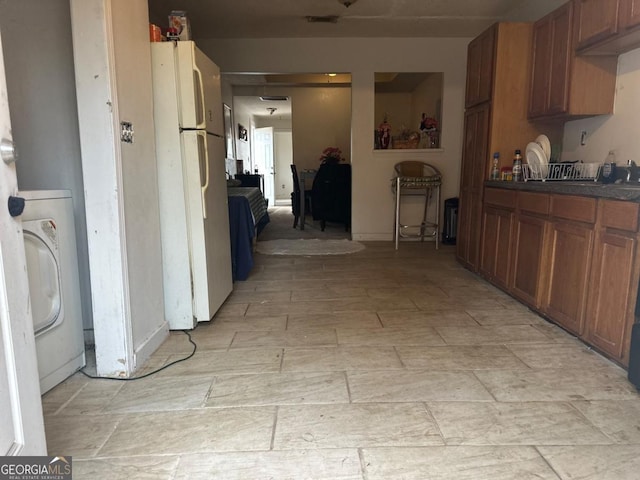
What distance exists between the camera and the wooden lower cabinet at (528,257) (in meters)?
2.67

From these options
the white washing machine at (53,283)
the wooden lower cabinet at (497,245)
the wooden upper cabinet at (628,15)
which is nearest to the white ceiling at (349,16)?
the wooden upper cabinet at (628,15)

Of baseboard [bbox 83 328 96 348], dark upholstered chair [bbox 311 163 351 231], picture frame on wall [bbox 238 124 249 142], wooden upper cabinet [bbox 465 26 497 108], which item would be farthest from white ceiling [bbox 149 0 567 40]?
picture frame on wall [bbox 238 124 249 142]

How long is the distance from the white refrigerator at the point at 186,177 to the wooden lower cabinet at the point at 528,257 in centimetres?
219

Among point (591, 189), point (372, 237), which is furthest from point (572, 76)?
point (372, 237)

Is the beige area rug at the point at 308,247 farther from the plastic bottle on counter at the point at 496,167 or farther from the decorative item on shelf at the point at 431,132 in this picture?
the plastic bottle on counter at the point at 496,167

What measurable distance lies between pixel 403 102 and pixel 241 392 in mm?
6625

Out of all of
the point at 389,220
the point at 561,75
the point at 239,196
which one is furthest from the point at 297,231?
the point at 561,75

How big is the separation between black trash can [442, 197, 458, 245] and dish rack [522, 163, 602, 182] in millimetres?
2070

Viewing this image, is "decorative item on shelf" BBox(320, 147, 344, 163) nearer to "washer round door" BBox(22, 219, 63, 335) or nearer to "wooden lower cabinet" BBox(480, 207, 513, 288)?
"wooden lower cabinet" BBox(480, 207, 513, 288)

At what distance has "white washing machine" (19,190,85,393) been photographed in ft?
5.63

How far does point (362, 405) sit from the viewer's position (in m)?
1.70

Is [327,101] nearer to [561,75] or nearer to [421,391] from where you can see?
[561,75]

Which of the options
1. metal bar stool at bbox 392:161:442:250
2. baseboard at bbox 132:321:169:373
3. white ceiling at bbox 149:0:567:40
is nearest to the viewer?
baseboard at bbox 132:321:169:373

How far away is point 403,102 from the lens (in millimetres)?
7293
